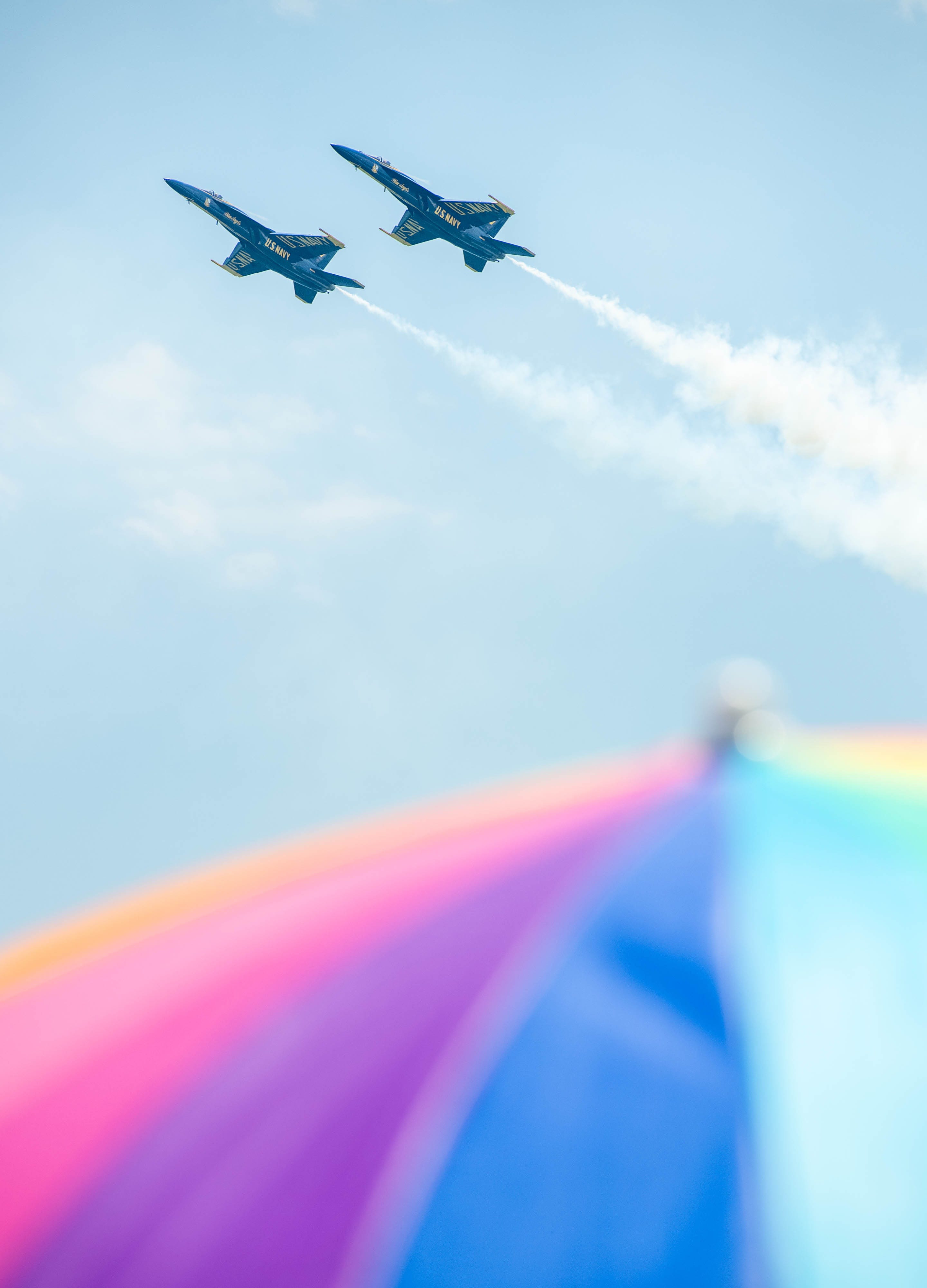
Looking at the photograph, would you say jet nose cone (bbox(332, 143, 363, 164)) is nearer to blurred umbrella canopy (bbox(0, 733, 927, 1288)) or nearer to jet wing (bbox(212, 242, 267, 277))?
jet wing (bbox(212, 242, 267, 277))

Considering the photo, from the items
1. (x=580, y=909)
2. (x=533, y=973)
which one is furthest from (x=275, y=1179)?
(x=580, y=909)

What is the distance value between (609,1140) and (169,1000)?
2.98 m

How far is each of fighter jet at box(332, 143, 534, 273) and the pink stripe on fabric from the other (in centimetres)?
7968

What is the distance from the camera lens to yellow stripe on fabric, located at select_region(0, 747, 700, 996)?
823cm

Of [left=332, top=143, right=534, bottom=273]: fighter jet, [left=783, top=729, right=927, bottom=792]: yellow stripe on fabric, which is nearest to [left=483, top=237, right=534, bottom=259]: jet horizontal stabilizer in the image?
[left=332, top=143, right=534, bottom=273]: fighter jet

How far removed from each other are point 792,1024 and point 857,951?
0.69 meters

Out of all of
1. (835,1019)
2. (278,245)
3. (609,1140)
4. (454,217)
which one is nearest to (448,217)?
(454,217)

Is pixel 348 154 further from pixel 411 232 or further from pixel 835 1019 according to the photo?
pixel 835 1019

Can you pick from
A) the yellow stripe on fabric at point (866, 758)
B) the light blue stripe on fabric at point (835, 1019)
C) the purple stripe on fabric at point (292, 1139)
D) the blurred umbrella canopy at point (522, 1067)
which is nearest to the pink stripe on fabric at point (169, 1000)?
the blurred umbrella canopy at point (522, 1067)

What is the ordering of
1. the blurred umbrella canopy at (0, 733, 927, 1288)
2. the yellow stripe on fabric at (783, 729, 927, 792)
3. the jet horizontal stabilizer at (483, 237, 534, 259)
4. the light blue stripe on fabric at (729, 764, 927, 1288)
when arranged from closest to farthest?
the light blue stripe on fabric at (729, 764, 927, 1288) < the blurred umbrella canopy at (0, 733, 927, 1288) < the yellow stripe on fabric at (783, 729, 927, 792) < the jet horizontal stabilizer at (483, 237, 534, 259)

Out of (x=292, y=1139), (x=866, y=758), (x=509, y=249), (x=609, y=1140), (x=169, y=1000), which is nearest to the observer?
(x=609, y=1140)

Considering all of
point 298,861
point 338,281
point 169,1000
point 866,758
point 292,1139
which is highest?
point 338,281

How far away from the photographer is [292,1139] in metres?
6.58

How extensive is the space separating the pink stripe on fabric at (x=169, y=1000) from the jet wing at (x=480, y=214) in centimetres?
8242
